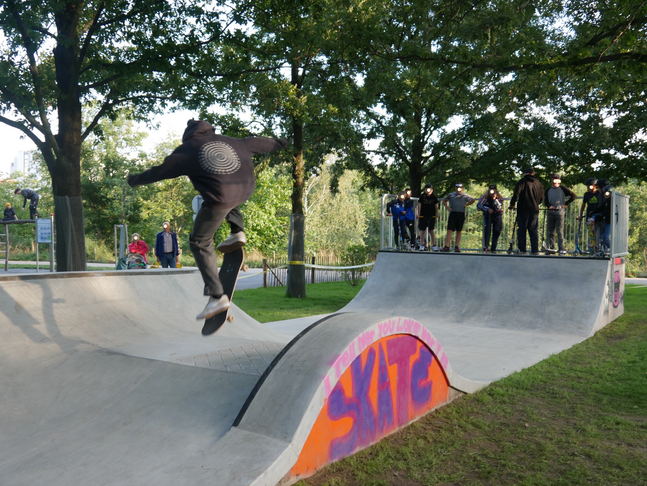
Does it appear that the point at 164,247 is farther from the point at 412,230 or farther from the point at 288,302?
the point at 412,230

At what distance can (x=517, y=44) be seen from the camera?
1002 cm

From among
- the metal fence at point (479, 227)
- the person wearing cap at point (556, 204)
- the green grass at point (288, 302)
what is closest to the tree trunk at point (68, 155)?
the green grass at point (288, 302)

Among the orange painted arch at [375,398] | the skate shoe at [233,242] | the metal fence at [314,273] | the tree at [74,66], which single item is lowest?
the metal fence at [314,273]

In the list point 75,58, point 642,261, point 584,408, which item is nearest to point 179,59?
point 75,58

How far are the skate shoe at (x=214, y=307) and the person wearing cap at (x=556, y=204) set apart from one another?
369 inches

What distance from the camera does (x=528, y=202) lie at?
11422 mm

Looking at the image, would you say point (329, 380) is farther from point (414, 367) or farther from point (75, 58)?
point (75, 58)

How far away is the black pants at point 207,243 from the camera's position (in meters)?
4.37

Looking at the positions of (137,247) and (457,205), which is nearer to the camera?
(457,205)

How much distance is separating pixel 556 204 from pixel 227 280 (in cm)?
947

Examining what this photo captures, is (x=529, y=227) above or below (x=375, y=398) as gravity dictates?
above

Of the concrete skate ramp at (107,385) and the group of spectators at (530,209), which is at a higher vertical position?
the group of spectators at (530,209)

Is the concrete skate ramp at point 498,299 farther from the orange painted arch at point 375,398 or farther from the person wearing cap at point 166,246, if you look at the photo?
the person wearing cap at point 166,246

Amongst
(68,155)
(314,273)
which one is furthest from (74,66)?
(314,273)
